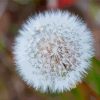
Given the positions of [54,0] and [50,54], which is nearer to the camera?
[50,54]

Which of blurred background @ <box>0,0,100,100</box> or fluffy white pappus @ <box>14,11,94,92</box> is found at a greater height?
blurred background @ <box>0,0,100,100</box>

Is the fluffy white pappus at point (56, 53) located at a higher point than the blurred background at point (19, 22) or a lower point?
lower

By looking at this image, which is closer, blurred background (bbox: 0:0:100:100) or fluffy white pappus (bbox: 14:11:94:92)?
fluffy white pappus (bbox: 14:11:94:92)

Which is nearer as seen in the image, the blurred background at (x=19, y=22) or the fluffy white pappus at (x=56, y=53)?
the fluffy white pappus at (x=56, y=53)

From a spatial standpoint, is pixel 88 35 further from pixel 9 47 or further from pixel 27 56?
pixel 9 47

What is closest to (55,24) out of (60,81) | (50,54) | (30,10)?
(50,54)

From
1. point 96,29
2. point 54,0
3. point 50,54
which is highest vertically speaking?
point 54,0

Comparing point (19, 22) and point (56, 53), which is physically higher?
point (19, 22)

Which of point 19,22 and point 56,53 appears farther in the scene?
point 19,22
